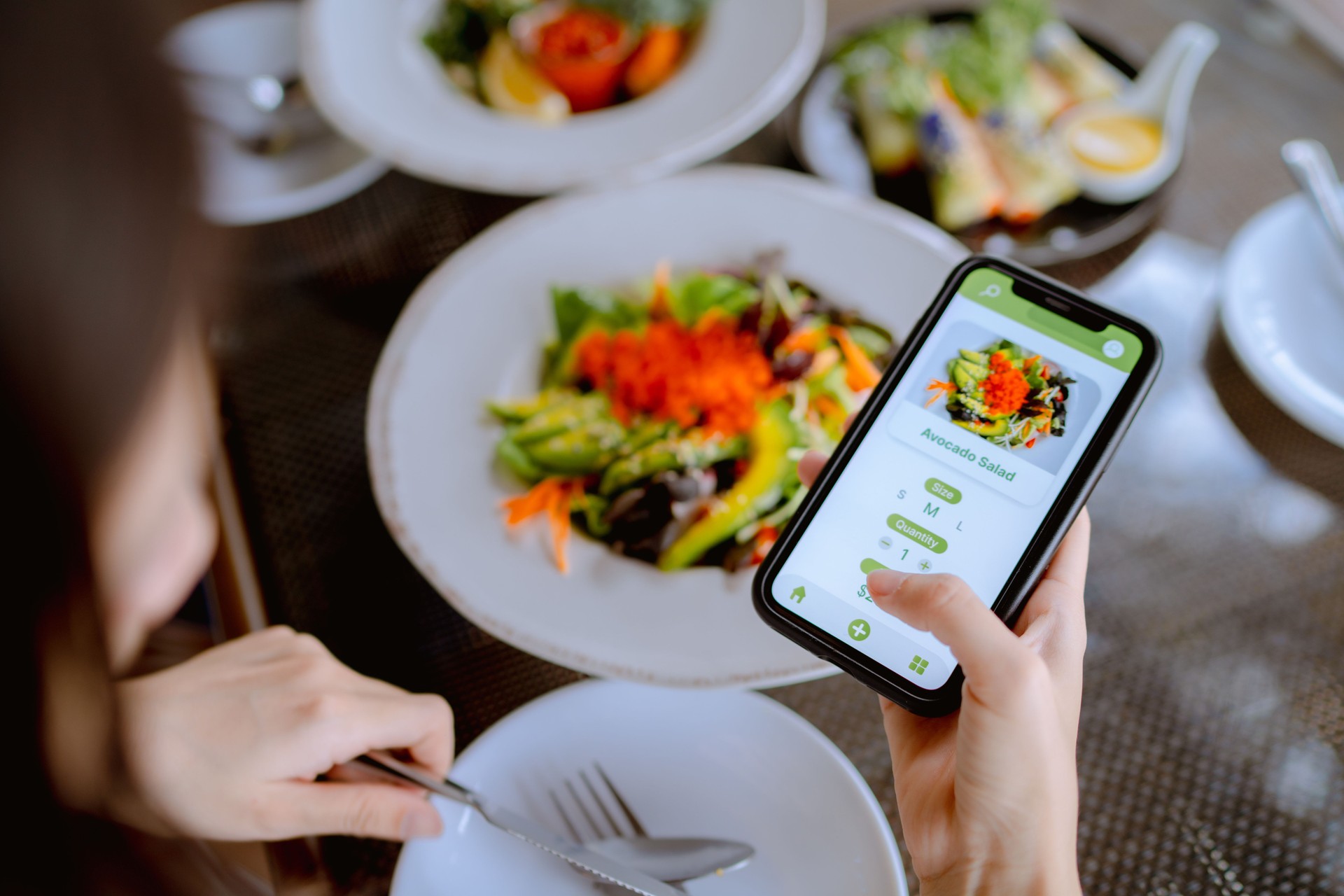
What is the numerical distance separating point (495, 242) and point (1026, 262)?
680mm

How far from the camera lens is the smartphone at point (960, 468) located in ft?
2.05

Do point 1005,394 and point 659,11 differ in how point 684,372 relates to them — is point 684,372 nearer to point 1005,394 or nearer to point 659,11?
point 1005,394

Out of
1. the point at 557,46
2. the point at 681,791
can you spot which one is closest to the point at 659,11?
the point at 557,46

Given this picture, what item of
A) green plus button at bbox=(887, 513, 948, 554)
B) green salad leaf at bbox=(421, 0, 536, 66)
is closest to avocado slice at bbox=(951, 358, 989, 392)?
green plus button at bbox=(887, 513, 948, 554)

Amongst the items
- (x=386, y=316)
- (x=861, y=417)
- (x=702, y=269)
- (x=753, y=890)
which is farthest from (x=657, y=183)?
(x=753, y=890)

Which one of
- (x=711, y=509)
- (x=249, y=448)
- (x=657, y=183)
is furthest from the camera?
(x=657, y=183)

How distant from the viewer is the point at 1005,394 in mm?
666

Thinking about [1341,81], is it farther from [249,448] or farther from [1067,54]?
[249,448]

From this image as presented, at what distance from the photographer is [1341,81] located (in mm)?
1282

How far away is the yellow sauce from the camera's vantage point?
3.70ft

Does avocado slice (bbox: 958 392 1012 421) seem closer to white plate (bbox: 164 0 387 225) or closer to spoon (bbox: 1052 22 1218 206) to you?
spoon (bbox: 1052 22 1218 206)

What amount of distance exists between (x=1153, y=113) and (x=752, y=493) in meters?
0.85

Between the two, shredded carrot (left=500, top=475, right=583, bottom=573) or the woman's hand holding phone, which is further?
shredded carrot (left=500, top=475, right=583, bottom=573)

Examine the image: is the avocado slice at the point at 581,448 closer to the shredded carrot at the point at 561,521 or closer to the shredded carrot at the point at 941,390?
the shredded carrot at the point at 561,521
